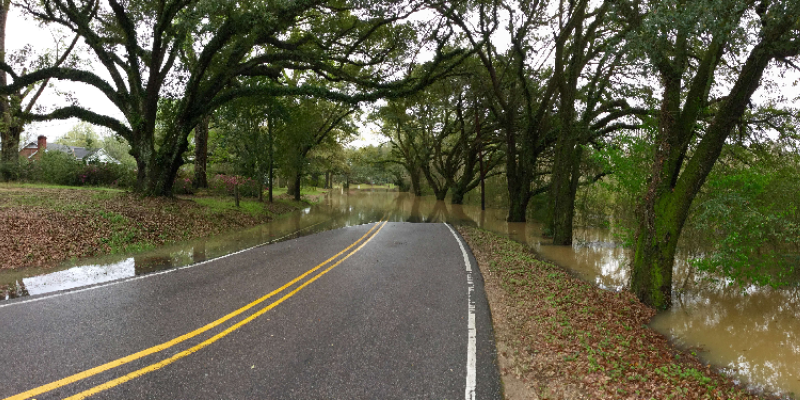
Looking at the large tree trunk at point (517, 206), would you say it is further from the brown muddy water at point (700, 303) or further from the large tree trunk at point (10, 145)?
the large tree trunk at point (10, 145)

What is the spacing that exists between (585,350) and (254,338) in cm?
437

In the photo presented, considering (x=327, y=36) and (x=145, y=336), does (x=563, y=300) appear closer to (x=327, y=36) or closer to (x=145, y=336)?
(x=145, y=336)

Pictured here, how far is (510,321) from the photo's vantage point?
5.90 metres

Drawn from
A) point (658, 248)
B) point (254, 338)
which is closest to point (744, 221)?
point (658, 248)

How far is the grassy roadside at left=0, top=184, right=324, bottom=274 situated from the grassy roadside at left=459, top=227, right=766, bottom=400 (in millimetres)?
10230

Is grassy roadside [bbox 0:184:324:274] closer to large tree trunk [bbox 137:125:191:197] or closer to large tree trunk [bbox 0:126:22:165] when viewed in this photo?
large tree trunk [bbox 137:125:191:197]

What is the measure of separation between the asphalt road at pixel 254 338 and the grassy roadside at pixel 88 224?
12.6 feet

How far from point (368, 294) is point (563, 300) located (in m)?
3.61

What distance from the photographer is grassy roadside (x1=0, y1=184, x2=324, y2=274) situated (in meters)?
8.99

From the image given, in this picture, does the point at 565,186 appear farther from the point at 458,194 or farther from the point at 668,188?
the point at 458,194

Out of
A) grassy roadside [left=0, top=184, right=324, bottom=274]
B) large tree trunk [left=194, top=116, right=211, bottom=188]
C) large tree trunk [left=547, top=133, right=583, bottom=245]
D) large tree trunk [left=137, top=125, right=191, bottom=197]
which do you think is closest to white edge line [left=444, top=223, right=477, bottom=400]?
large tree trunk [left=547, top=133, right=583, bottom=245]

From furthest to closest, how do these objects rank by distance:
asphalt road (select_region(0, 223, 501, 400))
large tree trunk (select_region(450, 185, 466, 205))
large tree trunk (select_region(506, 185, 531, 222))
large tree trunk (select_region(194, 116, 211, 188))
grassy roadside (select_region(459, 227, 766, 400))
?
large tree trunk (select_region(450, 185, 466, 205)) < large tree trunk (select_region(194, 116, 211, 188)) < large tree trunk (select_region(506, 185, 531, 222)) < grassy roadside (select_region(459, 227, 766, 400)) < asphalt road (select_region(0, 223, 501, 400))

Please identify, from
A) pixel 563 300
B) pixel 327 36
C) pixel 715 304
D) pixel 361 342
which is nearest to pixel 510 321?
pixel 563 300

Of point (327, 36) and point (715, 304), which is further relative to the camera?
point (327, 36)
